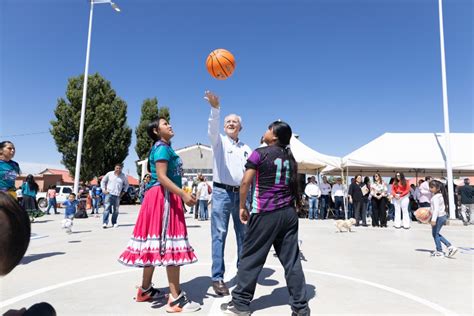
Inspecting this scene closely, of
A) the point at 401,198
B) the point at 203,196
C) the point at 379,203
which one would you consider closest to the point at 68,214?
the point at 203,196

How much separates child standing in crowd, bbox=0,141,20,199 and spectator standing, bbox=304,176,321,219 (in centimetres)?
1164

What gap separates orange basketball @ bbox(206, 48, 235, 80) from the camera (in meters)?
4.47

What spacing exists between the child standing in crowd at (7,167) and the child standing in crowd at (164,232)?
308 cm

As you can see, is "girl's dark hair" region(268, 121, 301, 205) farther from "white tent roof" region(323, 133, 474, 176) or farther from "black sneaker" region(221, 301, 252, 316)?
"white tent roof" region(323, 133, 474, 176)

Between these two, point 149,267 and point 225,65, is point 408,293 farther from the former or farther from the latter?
point 225,65

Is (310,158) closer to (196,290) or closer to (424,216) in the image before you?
(424,216)

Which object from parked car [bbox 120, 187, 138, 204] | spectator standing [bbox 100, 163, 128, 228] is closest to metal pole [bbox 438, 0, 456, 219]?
spectator standing [bbox 100, 163, 128, 228]

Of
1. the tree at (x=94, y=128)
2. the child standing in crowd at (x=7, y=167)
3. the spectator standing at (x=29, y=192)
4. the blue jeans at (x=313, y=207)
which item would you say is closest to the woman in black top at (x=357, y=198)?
the blue jeans at (x=313, y=207)

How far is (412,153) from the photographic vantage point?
15594 millimetres

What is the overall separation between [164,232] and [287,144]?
5.22 ft

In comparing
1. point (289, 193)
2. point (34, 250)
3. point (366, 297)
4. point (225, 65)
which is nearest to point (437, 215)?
point (366, 297)

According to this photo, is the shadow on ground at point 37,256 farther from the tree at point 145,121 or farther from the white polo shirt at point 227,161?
the tree at point 145,121

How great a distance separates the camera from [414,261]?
5637 mm

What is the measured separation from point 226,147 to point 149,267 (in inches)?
64.8
